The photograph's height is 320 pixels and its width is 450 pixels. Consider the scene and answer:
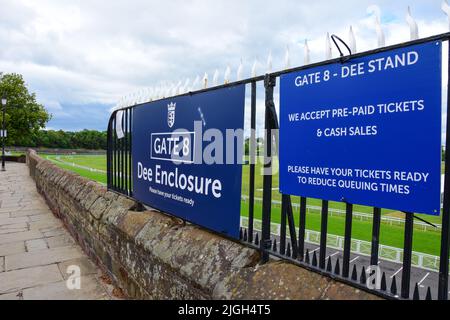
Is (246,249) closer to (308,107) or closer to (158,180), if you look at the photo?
(308,107)

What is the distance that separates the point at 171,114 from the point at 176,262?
142cm

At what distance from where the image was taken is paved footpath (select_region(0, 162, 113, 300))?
378cm

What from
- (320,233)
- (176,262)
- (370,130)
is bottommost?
(176,262)

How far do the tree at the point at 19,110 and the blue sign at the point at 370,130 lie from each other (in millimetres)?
44182

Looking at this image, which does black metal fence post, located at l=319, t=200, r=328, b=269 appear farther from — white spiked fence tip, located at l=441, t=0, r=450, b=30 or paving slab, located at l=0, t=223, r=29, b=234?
paving slab, located at l=0, t=223, r=29, b=234

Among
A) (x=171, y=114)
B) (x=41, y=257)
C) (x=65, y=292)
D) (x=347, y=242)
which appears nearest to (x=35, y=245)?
(x=41, y=257)

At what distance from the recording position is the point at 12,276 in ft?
13.7

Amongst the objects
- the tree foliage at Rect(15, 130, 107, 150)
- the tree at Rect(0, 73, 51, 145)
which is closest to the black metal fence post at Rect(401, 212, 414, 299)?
the tree at Rect(0, 73, 51, 145)

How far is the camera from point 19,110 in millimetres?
39969

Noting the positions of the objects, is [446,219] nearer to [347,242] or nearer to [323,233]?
[347,242]

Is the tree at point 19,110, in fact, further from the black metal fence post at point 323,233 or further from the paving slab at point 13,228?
the black metal fence post at point 323,233

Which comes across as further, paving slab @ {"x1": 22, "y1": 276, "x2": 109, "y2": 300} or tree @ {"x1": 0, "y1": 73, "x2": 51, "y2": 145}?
tree @ {"x1": 0, "y1": 73, "x2": 51, "y2": 145}

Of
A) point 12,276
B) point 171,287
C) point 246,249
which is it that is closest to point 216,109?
point 246,249

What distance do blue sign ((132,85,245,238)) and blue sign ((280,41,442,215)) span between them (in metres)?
0.51
